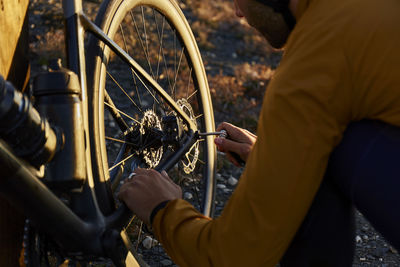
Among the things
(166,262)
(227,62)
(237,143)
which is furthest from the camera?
(227,62)

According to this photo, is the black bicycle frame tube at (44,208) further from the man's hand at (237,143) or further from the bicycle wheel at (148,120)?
the man's hand at (237,143)

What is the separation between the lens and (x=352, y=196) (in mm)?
1685

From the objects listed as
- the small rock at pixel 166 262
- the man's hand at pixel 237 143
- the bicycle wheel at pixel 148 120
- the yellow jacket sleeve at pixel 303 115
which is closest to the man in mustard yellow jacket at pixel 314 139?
the yellow jacket sleeve at pixel 303 115

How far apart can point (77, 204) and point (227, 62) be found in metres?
5.56

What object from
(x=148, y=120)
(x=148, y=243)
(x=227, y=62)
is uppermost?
(x=148, y=120)

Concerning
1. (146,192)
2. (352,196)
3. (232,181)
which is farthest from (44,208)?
(232,181)

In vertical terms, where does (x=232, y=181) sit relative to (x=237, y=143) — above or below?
below

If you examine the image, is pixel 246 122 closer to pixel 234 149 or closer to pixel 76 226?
pixel 234 149

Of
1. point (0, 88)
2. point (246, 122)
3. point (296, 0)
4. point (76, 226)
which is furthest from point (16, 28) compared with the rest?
point (246, 122)

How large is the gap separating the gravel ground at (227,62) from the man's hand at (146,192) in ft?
1.81

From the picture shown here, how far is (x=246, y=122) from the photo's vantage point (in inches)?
202

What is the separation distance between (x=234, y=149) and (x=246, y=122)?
9.16 ft

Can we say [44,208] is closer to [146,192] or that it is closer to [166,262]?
[146,192]

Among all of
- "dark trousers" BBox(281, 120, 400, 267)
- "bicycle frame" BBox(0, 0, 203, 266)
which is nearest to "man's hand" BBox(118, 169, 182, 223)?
"bicycle frame" BBox(0, 0, 203, 266)
